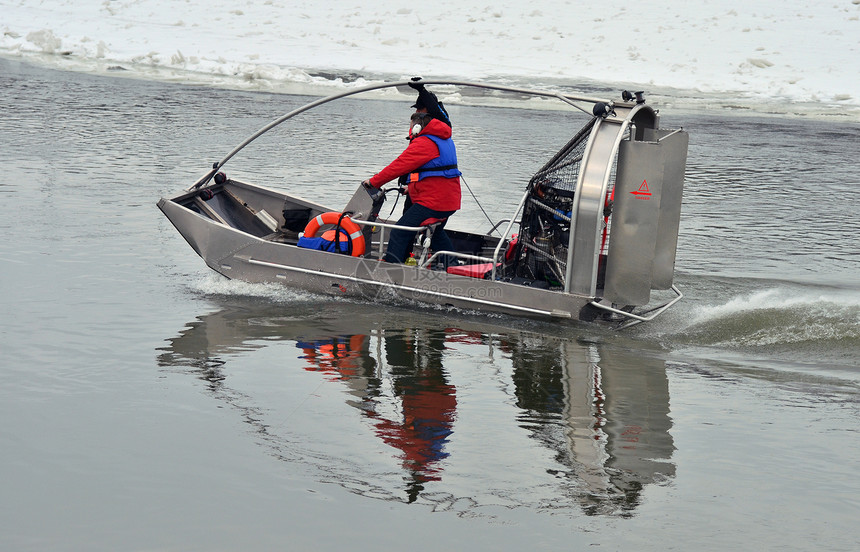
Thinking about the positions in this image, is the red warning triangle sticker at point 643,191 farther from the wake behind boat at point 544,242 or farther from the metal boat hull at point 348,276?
the metal boat hull at point 348,276

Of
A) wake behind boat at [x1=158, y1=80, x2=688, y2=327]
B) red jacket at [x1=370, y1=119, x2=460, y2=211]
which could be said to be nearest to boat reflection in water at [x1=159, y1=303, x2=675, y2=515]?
wake behind boat at [x1=158, y1=80, x2=688, y2=327]

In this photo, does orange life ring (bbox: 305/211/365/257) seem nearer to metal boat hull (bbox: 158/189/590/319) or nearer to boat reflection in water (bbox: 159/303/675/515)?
metal boat hull (bbox: 158/189/590/319)

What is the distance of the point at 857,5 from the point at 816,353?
96.5ft

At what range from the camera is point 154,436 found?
5.54m

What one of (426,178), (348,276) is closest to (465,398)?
(348,276)

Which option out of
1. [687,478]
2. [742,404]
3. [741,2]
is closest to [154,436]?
[687,478]

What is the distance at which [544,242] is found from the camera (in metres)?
7.95

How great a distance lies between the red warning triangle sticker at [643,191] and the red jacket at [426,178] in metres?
1.79

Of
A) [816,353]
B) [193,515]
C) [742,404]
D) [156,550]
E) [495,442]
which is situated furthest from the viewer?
[816,353]

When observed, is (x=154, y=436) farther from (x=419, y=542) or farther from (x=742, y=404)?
(x=742, y=404)

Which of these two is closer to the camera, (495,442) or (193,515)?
(193,515)

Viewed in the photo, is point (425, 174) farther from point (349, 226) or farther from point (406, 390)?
point (406, 390)

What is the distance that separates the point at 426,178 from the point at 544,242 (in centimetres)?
116

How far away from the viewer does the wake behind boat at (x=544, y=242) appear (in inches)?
276
